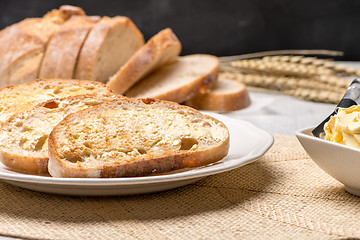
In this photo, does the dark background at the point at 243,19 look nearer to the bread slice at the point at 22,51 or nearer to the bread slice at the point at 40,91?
the bread slice at the point at 22,51

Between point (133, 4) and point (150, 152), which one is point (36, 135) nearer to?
point (150, 152)

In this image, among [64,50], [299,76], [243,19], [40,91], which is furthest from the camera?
[243,19]

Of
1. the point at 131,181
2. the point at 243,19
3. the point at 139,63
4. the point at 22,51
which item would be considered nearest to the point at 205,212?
the point at 131,181

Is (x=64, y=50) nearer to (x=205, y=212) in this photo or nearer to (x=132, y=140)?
(x=132, y=140)

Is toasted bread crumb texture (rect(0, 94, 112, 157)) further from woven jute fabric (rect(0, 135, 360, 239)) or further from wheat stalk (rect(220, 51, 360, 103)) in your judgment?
wheat stalk (rect(220, 51, 360, 103))

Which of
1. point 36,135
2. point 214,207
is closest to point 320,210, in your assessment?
point 214,207

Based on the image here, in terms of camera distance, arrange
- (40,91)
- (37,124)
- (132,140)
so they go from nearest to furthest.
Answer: (132,140)
(37,124)
(40,91)

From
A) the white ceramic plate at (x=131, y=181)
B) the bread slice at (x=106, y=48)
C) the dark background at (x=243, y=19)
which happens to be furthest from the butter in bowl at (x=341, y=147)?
the dark background at (x=243, y=19)
